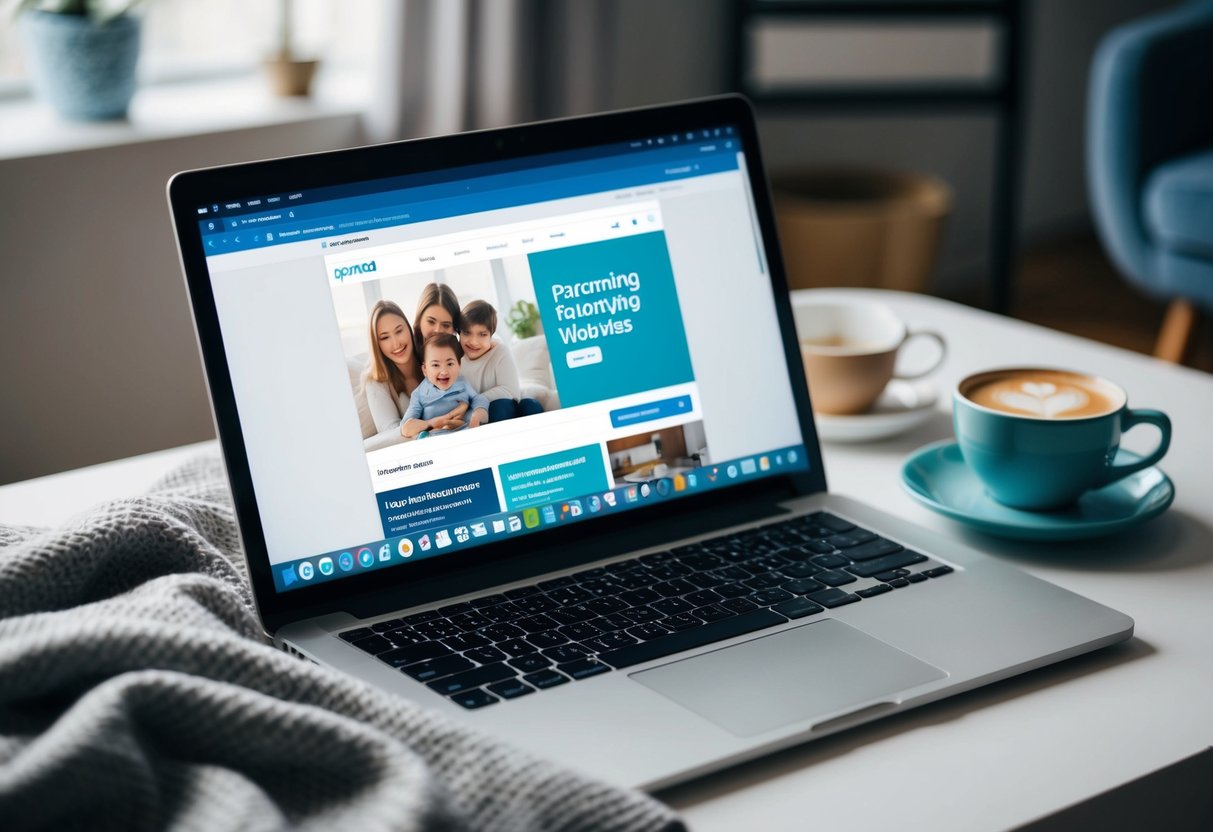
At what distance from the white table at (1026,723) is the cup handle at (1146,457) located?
0.04 meters

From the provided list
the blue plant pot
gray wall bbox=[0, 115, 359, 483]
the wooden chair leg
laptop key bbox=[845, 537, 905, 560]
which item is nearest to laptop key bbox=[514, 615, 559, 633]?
laptop key bbox=[845, 537, 905, 560]

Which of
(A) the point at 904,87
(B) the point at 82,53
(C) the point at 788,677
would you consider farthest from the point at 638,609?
(A) the point at 904,87

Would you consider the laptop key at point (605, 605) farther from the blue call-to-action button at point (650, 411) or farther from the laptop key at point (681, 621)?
the blue call-to-action button at point (650, 411)

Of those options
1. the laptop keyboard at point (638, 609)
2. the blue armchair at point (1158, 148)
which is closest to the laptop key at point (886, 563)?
the laptop keyboard at point (638, 609)

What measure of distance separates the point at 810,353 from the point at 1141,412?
0.27m

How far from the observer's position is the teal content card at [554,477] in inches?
31.4

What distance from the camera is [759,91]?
105 inches

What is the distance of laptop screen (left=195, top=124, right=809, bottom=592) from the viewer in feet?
2.43

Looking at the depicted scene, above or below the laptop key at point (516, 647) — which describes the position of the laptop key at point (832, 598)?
below

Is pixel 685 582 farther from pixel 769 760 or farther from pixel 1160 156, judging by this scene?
pixel 1160 156

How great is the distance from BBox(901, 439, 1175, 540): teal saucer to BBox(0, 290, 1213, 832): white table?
2 centimetres

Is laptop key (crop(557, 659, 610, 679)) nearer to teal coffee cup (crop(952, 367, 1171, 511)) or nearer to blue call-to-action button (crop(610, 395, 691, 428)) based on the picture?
blue call-to-action button (crop(610, 395, 691, 428))

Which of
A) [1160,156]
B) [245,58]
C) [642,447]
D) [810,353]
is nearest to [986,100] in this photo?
[1160,156]

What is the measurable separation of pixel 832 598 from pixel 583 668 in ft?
0.55
